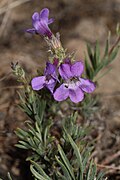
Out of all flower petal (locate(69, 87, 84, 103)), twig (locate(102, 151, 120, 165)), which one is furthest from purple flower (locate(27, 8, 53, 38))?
twig (locate(102, 151, 120, 165))

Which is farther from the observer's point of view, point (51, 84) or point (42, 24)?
point (42, 24)

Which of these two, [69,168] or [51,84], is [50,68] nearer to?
[51,84]

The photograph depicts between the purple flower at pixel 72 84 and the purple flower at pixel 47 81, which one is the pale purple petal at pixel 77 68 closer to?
the purple flower at pixel 72 84

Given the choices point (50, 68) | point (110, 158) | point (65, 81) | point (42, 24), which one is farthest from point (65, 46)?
point (50, 68)

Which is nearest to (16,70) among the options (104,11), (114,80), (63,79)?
(63,79)

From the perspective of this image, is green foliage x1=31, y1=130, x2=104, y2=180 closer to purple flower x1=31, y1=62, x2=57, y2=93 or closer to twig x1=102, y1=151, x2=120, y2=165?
purple flower x1=31, y1=62, x2=57, y2=93

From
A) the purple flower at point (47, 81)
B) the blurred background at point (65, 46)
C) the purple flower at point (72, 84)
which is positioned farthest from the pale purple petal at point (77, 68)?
the blurred background at point (65, 46)
